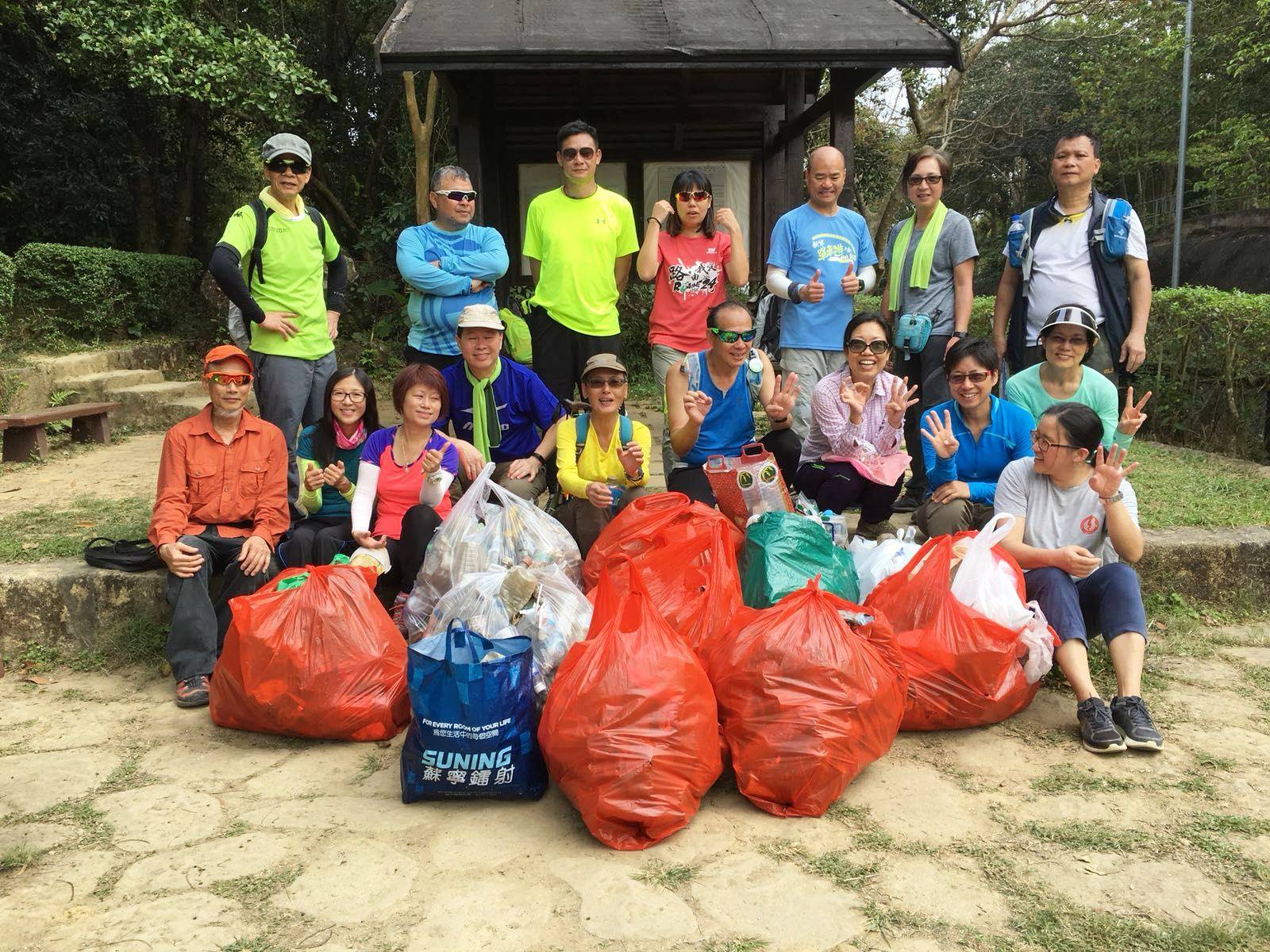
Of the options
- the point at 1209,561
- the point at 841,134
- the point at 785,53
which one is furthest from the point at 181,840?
the point at 841,134

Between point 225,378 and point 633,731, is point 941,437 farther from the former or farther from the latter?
point 225,378

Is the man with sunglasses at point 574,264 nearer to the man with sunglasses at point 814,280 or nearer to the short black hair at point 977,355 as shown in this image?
the man with sunglasses at point 814,280

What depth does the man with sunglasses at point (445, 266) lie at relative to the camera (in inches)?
185

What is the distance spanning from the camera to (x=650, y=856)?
2521mm

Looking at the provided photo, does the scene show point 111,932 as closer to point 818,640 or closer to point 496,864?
point 496,864

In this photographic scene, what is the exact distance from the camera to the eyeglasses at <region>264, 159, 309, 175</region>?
181 inches

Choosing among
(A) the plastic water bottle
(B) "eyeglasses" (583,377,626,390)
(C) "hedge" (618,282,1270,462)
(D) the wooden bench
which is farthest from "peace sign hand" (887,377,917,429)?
(D) the wooden bench

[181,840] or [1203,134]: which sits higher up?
[1203,134]

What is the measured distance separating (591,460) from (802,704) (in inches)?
73.0

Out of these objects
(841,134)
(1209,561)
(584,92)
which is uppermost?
(584,92)

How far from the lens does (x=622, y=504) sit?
434 cm

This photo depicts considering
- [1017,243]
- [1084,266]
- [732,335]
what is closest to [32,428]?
[732,335]

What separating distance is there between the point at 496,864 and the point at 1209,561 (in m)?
3.53

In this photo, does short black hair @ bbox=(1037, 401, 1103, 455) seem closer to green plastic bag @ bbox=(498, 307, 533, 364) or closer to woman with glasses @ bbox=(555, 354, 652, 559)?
woman with glasses @ bbox=(555, 354, 652, 559)
